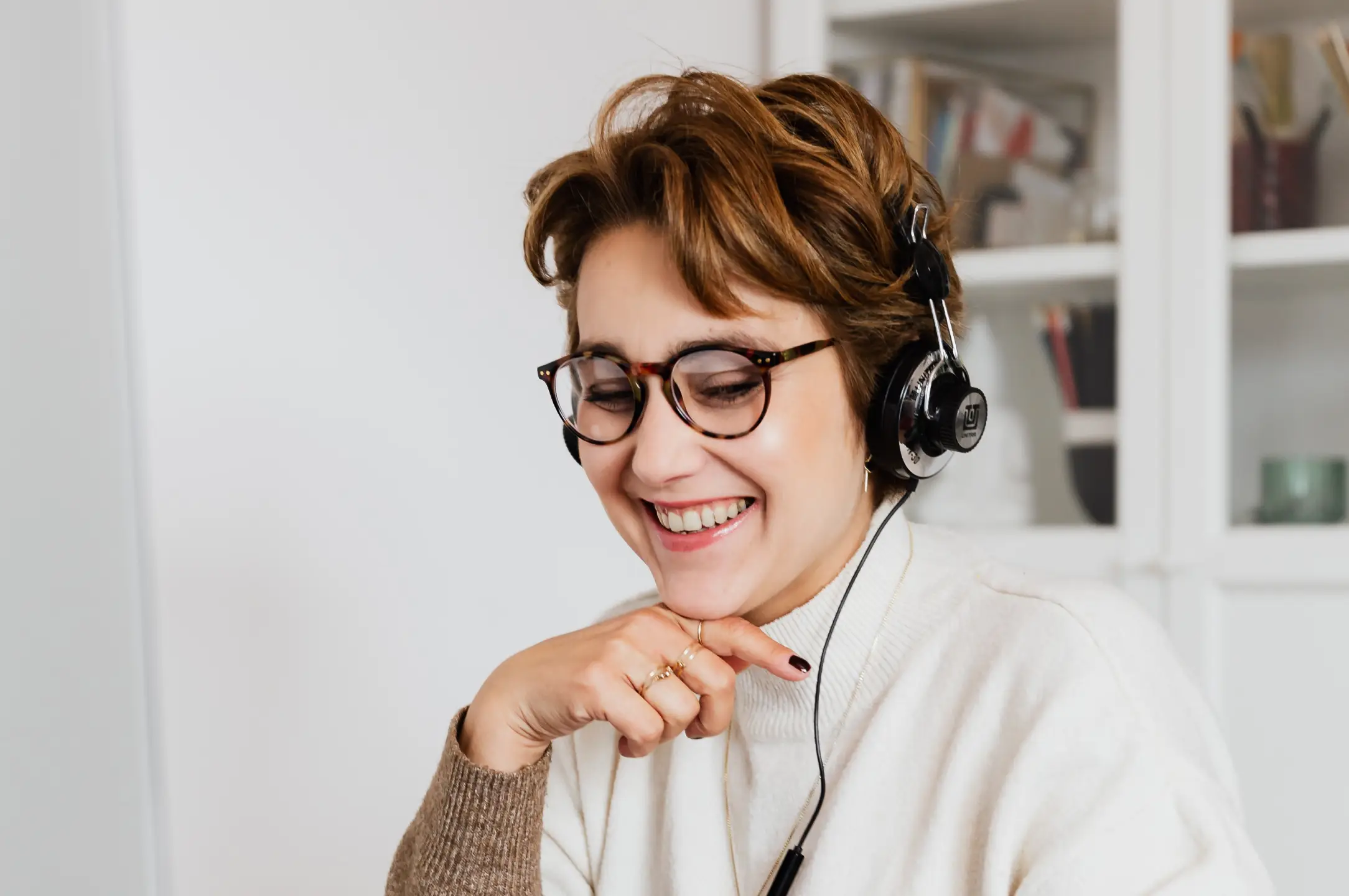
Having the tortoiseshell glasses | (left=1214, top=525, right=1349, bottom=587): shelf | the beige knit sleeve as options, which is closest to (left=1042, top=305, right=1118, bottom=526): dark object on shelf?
(left=1214, top=525, right=1349, bottom=587): shelf

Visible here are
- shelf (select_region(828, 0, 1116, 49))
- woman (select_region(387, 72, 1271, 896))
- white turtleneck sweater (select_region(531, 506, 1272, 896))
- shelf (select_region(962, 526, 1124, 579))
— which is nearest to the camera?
white turtleneck sweater (select_region(531, 506, 1272, 896))

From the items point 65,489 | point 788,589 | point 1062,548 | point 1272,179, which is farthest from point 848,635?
point 1272,179

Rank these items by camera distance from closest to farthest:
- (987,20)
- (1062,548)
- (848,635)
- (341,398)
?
(848,635) → (341,398) → (1062,548) → (987,20)

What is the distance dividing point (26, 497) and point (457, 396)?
77cm

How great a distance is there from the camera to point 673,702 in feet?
3.50

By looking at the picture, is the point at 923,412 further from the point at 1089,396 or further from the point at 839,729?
the point at 1089,396

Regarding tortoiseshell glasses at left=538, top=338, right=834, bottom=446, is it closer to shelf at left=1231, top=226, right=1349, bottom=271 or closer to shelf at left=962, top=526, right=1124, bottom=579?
shelf at left=962, top=526, right=1124, bottom=579

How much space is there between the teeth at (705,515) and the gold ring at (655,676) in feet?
0.40

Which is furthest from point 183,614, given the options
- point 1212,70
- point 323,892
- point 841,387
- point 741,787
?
point 1212,70

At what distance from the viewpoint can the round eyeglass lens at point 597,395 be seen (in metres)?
1.08

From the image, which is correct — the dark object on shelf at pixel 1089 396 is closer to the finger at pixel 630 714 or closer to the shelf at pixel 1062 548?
the shelf at pixel 1062 548

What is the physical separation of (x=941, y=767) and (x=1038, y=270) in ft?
4.38

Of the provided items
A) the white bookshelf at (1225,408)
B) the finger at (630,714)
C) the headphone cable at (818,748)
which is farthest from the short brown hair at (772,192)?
the white bookshelf at (1225,408)

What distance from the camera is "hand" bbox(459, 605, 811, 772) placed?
107 cm
